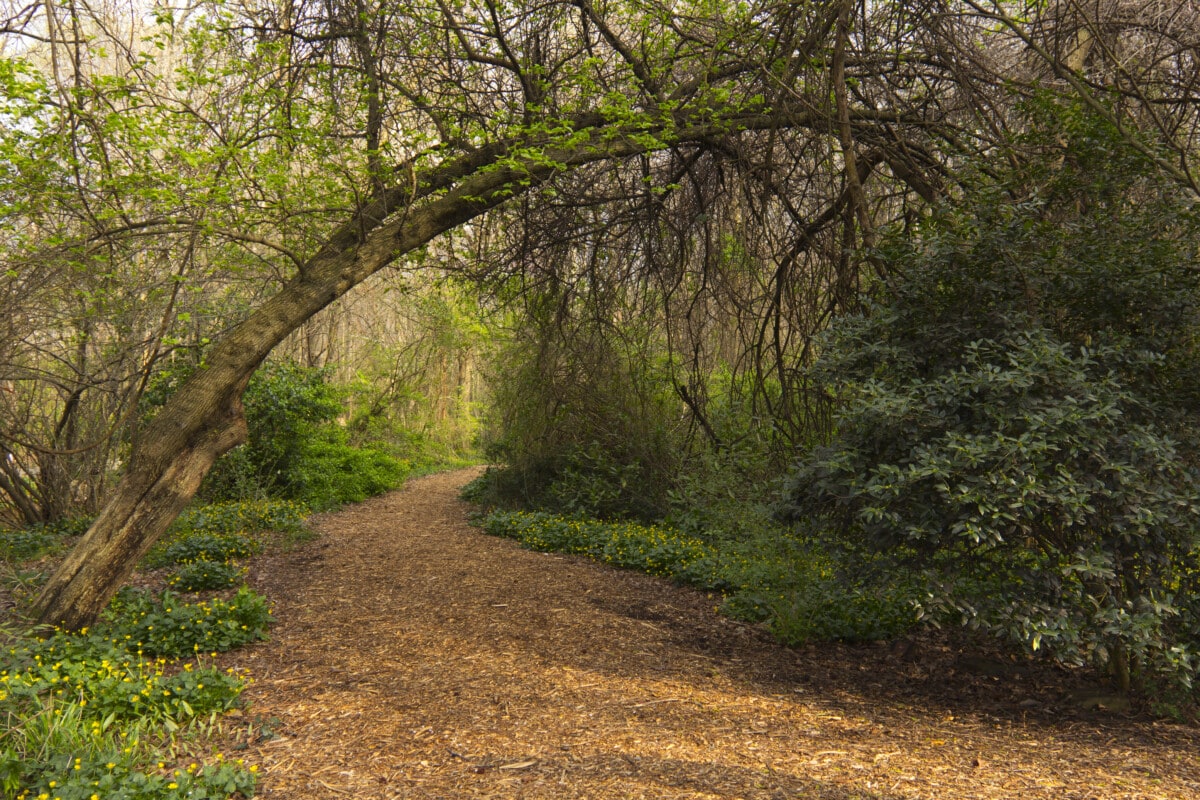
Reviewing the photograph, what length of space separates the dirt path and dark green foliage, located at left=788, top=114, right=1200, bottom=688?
1.65 feet

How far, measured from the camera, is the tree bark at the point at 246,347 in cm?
414

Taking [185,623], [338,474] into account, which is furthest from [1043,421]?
[338,474]

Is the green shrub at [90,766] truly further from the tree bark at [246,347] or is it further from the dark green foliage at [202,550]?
the dark green foliage at [202,550]

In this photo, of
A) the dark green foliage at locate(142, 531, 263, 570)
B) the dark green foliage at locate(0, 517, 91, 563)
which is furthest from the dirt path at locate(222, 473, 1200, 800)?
the dark green foliage at locate(0, 517, 91, 563)

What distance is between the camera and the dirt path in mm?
2975

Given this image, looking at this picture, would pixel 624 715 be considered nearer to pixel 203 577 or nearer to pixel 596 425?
pixel 203 577

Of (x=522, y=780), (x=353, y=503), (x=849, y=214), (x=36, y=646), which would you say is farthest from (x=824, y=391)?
(x=353, y=503)

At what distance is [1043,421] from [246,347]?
3.97 meters

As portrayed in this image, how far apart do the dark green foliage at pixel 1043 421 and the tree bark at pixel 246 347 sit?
160cm

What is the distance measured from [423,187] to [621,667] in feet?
10.6

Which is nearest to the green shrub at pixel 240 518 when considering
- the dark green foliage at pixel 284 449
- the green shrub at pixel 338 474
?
the dark green foliage at pixel 284 449

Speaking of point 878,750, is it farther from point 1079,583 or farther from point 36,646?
point 36,646

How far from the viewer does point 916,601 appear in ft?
11.1

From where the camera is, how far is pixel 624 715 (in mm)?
3627
